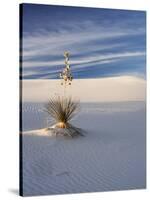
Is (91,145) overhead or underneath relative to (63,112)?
underneath

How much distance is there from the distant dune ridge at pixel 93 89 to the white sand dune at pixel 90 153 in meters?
0.09

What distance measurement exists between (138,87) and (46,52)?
1354 millimetres

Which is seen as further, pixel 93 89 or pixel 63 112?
pixel 93 89

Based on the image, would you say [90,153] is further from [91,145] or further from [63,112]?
[63,112]

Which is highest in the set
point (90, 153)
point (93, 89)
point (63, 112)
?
point (93, 89)

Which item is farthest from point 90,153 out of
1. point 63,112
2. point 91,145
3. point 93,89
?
point 93,89

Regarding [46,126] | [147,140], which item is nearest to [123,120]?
[147,140]

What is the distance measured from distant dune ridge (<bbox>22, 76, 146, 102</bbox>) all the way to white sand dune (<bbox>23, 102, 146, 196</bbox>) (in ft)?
0.30

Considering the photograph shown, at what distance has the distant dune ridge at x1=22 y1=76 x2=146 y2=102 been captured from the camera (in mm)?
8391

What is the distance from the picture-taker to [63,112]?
8609mm

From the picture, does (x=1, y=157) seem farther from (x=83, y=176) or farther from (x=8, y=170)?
(x=83, y=176)

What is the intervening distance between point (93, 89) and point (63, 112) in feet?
1.58

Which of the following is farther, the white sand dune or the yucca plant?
the yucca plant

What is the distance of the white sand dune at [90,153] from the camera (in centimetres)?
834
